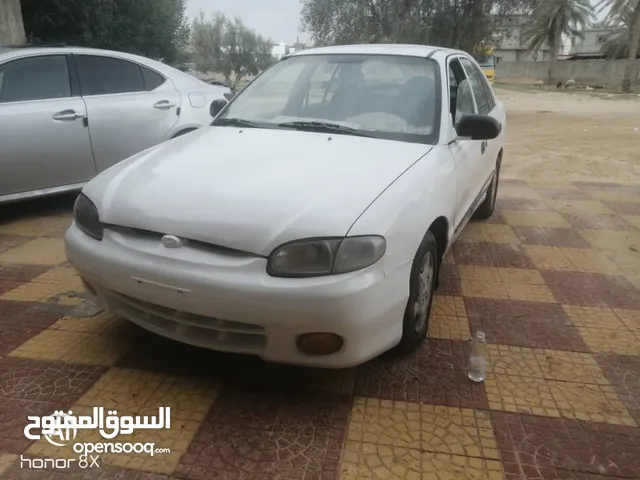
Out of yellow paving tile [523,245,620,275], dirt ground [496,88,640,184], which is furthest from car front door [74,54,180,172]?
dirt ground [496,88,640,184]

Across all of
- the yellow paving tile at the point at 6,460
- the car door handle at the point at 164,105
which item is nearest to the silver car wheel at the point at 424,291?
the yellow paving tile at the point at 6,460

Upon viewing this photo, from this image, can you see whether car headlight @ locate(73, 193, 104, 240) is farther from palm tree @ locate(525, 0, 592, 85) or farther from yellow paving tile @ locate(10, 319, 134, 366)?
palm tree @ locate(525, 0, 592, 85)

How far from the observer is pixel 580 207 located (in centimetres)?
616

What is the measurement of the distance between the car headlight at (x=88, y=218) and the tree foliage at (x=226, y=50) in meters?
37.0

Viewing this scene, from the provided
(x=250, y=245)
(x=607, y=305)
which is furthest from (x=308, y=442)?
(x=607, y=305)

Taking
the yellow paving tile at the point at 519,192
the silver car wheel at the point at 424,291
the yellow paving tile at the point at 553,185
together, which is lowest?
the yellow paving tile at the point at 553,185

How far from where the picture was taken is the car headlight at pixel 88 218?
2.54 metres

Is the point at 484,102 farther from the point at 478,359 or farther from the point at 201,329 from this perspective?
the point at 201,329

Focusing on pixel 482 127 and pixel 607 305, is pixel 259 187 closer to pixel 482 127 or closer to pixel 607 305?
pixel 482 127

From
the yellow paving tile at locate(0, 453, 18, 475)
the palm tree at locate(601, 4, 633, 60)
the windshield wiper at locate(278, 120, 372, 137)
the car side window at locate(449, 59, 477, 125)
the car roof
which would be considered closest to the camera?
the yellow paving tile at locate(0, 453, 18, 475)

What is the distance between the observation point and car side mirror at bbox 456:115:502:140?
3201 millimetres

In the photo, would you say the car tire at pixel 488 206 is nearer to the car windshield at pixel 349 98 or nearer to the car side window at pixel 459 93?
the car side window at pixel 459 93

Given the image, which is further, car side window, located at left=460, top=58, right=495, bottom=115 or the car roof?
car side window, located at left=460, top=58, right=495, bottom=115

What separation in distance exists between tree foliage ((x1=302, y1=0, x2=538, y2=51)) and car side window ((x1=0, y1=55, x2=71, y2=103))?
1539 centimetres
